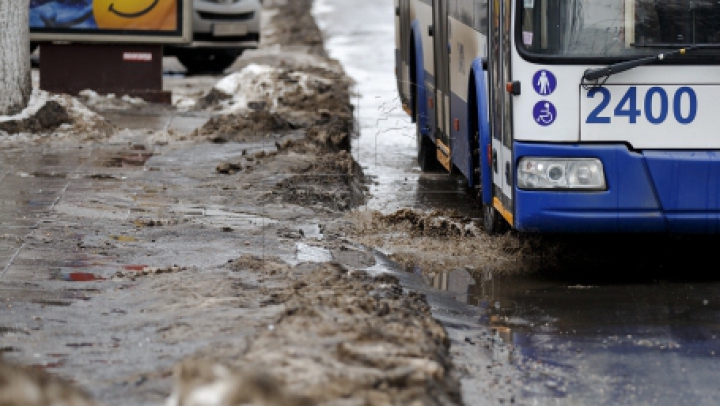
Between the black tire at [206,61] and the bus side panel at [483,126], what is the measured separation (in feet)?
42.2

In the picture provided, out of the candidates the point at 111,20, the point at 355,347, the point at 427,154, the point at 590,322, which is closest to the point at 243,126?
the point at 427,154

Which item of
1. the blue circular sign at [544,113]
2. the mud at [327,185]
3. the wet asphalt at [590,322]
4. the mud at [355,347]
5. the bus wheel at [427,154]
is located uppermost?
the blue circular sign at [544,113]

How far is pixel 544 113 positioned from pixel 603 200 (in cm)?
62

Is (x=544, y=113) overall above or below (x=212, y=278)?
above

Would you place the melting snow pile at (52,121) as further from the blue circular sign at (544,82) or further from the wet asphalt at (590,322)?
the blue circular sign at (544,82)

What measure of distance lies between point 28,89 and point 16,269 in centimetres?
656

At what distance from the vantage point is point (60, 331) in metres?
7.09

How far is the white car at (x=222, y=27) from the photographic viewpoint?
21359mm

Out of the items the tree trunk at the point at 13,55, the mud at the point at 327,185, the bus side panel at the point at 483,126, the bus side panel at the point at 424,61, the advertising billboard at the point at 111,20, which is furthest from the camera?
the advertising billboard at the point at 111,20

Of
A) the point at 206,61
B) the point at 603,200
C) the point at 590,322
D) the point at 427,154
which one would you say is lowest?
the point at 206,61

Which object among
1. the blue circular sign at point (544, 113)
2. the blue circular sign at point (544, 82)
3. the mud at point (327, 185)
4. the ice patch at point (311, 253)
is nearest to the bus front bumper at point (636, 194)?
the blue circular sign at point (544, 113)

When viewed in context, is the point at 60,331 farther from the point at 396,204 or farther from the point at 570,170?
the point at 396,204

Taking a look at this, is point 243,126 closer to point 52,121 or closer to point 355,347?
point 52,121

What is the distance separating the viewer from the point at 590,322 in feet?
25.4
